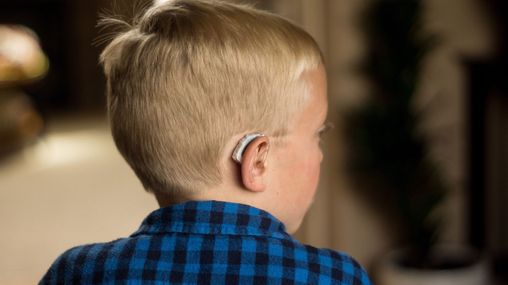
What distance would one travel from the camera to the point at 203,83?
0.86 m

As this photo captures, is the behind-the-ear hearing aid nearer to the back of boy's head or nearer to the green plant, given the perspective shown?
the back of boy's head

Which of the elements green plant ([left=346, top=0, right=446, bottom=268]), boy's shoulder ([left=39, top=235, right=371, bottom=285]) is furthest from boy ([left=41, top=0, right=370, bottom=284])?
green plant ([left=346, top=0, right=446, bottom=268])

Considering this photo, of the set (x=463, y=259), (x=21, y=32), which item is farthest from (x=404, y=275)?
(x=21, y=32)

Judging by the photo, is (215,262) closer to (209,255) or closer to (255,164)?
(209,255)

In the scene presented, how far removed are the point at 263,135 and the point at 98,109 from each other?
6710 millimetres

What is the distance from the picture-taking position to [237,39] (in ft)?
2.82

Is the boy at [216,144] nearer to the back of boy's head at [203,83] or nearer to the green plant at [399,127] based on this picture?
the back of boy's head at [203,83]

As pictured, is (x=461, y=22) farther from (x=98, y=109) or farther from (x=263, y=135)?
(x=98, y=109)

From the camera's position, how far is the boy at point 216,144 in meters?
0.83

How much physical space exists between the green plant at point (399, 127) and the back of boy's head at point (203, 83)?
5.26ft

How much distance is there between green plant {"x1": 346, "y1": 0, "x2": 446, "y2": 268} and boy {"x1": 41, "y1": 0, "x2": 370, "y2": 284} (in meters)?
1.60

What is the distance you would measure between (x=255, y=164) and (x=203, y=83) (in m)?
0.12

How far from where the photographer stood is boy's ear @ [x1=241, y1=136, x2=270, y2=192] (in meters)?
0.87

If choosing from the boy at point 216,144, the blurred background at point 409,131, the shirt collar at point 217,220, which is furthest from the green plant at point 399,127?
the shirt collar at point 217,220
